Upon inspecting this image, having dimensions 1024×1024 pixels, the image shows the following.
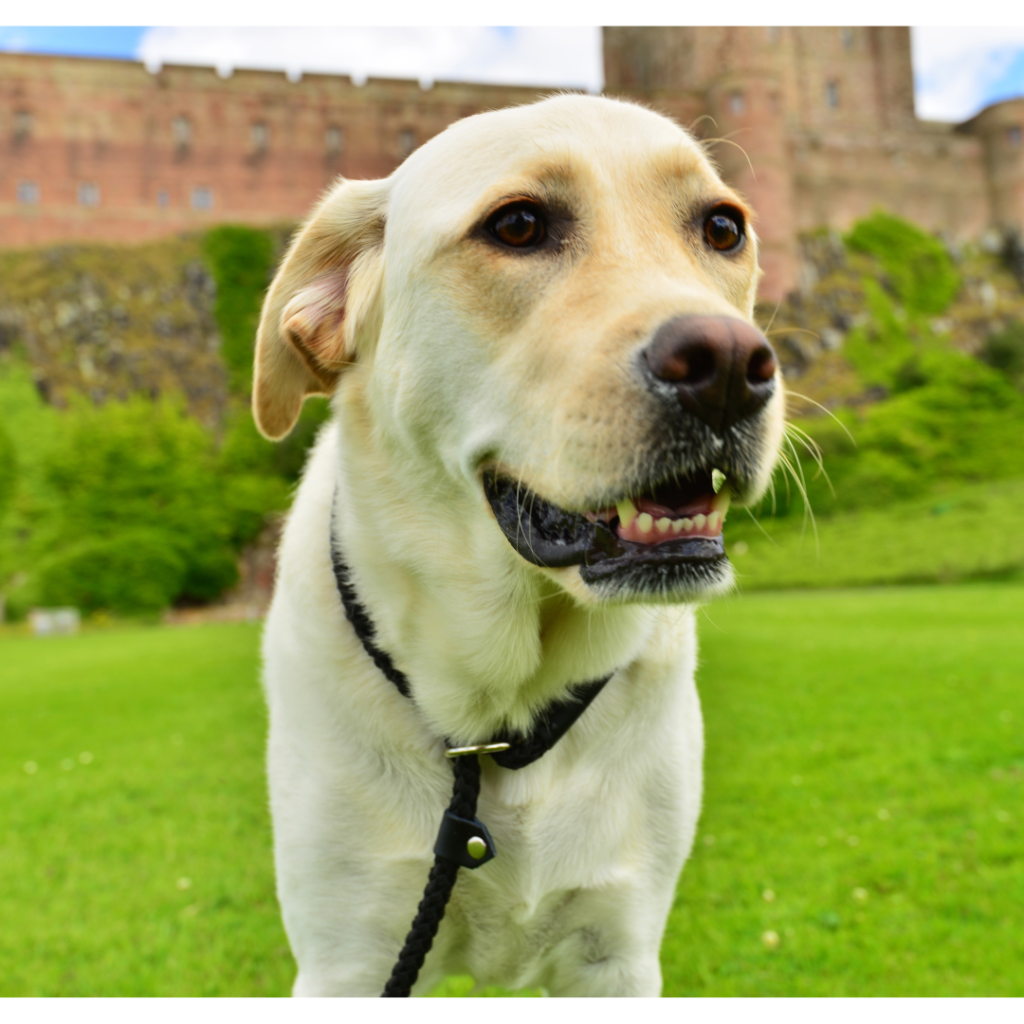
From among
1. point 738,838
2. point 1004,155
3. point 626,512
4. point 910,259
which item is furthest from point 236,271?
point 626,512

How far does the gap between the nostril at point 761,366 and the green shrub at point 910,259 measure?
5222 centimetres

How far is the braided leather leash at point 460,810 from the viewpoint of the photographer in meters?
1.90

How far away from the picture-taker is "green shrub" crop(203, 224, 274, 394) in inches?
1772

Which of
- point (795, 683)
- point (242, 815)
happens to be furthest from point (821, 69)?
point (242, 815)

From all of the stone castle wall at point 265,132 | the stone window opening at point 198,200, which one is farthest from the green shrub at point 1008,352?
the stone window opening at point 198,200

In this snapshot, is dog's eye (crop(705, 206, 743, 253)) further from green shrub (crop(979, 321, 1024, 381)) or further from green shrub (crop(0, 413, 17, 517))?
green shrub (crop(979, 321, 1024, 381))

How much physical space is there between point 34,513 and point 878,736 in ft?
109

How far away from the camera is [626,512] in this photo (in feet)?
5.00

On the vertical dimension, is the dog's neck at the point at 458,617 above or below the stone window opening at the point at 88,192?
below

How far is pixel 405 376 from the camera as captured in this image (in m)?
1.85

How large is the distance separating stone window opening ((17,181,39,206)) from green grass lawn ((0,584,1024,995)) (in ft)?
141

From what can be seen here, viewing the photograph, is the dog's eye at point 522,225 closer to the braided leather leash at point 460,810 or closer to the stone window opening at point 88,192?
the braided leather leash at point 460,810

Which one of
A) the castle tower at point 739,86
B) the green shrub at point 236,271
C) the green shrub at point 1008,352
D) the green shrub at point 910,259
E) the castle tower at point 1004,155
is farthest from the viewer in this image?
the castle tower at point 1004,155

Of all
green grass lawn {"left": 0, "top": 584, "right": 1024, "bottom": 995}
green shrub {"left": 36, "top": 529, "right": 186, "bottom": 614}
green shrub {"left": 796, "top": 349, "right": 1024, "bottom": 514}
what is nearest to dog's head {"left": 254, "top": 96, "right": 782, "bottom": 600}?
green grass lawn {"left": 0, "top": 584, "right": 1024, "bottom": 995}
